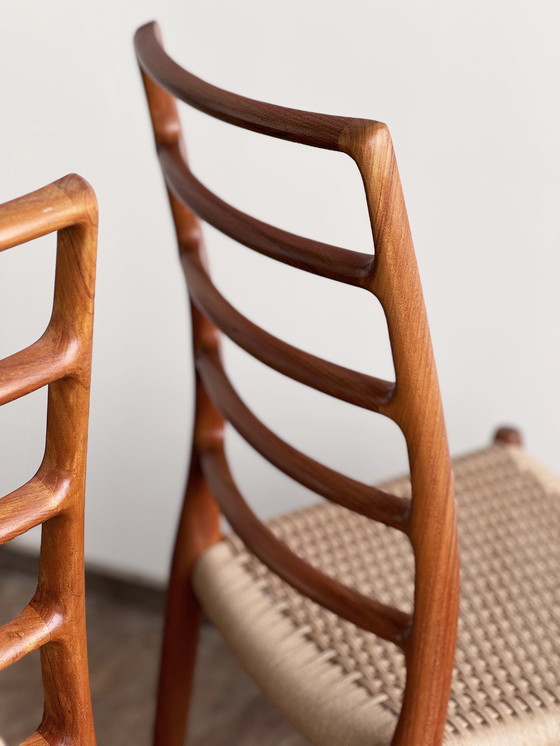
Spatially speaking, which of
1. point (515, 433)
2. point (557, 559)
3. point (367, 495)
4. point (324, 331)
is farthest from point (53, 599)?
point (324, 331)

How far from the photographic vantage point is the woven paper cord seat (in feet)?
2.42

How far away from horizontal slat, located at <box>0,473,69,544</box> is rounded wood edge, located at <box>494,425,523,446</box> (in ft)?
2.14

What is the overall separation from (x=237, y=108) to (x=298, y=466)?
10.5 inches

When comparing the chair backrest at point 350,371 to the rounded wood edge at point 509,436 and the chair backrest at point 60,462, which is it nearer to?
the chair backrest at point 60,462

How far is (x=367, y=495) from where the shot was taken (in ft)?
2.13

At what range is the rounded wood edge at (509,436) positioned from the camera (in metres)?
1.05

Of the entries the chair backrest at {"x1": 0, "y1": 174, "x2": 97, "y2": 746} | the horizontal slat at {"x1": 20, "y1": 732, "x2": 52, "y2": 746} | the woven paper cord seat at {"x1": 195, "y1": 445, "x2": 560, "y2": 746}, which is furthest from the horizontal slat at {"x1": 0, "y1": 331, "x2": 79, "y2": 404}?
the woven paper cord seat at {"x1": 195, "y1": 445, "x2": 560, "y2": 746}

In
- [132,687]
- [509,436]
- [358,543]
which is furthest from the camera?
[132,687]

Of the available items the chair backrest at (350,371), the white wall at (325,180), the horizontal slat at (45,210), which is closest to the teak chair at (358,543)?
the chair backrest at (350,371)

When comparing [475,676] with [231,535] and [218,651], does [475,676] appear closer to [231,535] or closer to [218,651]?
[231,535]

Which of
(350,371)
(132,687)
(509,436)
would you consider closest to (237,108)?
(350,371)

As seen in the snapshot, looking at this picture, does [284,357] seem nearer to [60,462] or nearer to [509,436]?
[60,462]

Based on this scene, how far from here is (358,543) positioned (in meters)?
0.92

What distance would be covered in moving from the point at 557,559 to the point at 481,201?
0.45 m
